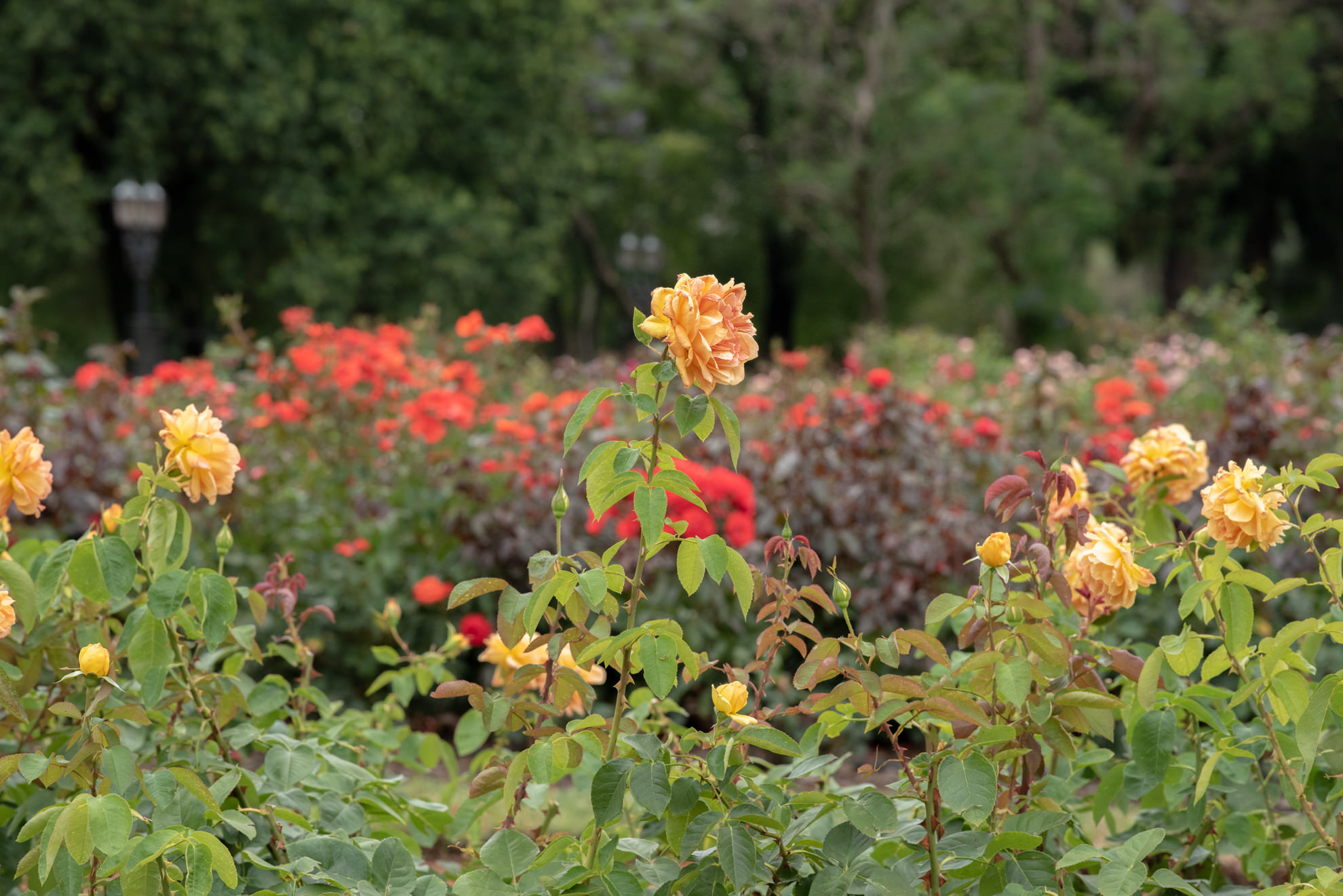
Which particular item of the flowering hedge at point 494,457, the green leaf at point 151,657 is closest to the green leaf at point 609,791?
the green leaf at point 151,657

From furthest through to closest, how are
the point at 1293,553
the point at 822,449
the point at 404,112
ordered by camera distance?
1. the point at 404,112
2. the point at 822,449
3. the point at 1293,553

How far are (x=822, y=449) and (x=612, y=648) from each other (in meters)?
2.91

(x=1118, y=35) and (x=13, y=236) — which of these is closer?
(x=13, y=236)

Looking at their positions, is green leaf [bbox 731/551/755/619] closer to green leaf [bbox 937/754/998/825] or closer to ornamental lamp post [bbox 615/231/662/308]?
green leaf [bbox 937/754/998/825]

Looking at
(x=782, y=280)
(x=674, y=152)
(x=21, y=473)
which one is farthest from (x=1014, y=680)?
(x=782, y=280)

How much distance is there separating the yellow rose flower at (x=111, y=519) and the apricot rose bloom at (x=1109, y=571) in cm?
120

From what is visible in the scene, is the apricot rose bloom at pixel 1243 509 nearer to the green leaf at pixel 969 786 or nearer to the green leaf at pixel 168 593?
the green leaf at pixel 969 786

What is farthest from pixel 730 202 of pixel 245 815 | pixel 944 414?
pixel 245 815

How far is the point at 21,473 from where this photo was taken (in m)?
1.53

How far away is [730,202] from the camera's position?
24.4m

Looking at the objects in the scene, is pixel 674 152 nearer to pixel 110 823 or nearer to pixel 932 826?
pixel 932 826

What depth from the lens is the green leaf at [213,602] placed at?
138 centimetres

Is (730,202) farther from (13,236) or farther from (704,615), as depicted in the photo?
(704,615)

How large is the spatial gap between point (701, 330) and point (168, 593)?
70 cm
